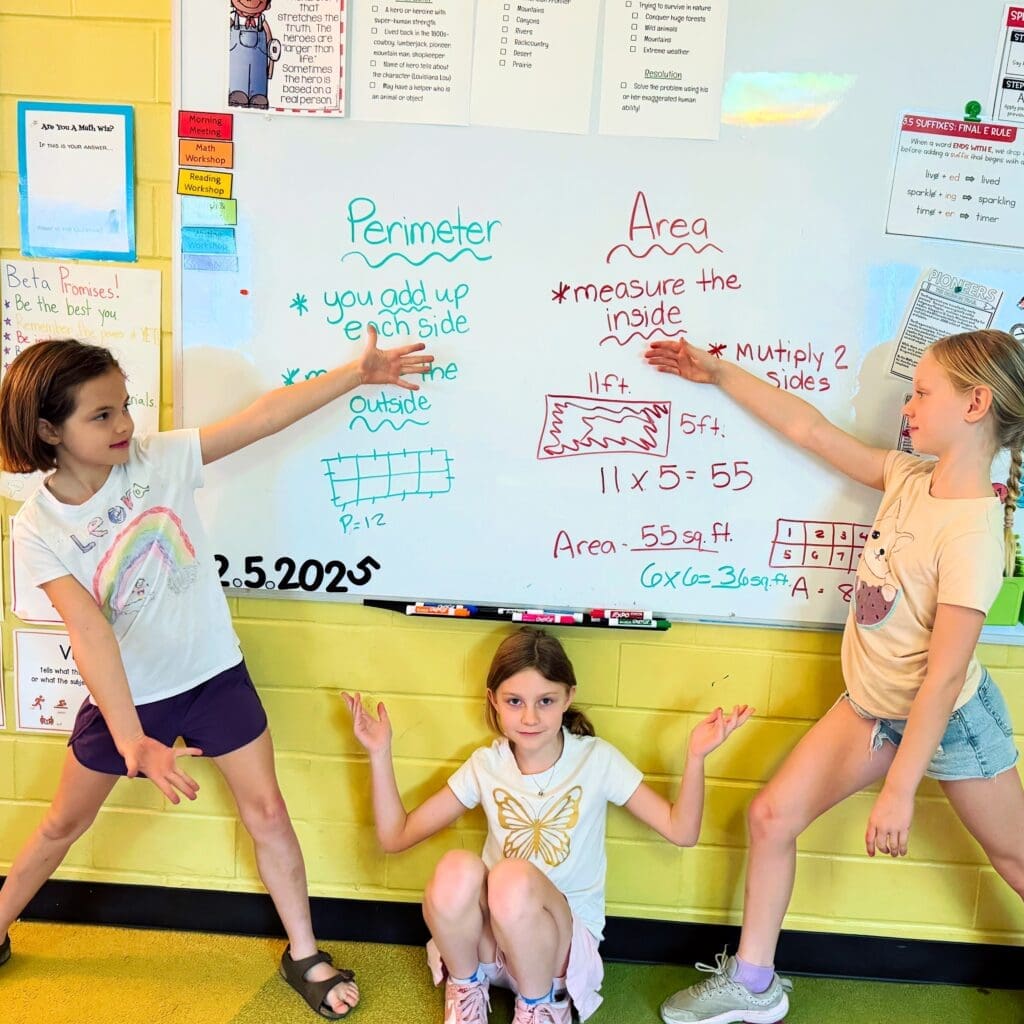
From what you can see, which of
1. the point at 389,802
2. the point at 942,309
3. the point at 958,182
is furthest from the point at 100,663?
the point at 958,182

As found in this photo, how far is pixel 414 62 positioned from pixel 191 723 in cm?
142

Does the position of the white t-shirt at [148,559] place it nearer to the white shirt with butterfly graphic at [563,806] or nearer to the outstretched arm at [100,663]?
the outstretched arm at [100,663]

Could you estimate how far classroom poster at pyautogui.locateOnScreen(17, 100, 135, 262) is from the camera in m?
1.87

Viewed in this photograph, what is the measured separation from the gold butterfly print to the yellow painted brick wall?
8.1 inches

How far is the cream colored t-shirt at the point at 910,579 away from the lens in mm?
1623

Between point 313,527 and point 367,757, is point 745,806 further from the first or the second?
point 313,527

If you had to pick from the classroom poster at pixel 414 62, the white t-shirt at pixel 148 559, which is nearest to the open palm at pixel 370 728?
the white t-shirt at pixel 148 559

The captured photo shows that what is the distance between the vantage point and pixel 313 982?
198cm

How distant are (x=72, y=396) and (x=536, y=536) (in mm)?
950

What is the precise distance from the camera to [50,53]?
1860 mm

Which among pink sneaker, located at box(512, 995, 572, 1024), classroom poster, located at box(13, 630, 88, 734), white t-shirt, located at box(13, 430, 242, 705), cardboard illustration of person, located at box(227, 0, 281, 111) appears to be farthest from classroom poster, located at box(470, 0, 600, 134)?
pink sneaker, located at box(512, 995, 572, 1024)

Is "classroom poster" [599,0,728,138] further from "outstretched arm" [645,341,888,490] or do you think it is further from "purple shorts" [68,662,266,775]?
"purple shorts" [68,662,266,775]

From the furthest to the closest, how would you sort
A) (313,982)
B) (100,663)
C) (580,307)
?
1. (313,982)
2. (580,307)
3. (100,663)

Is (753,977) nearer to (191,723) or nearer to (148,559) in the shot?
(191,723)
